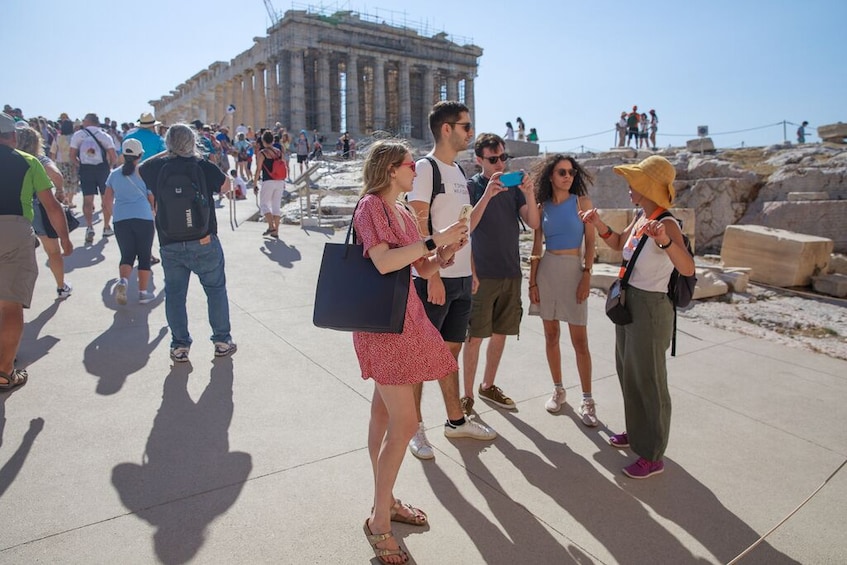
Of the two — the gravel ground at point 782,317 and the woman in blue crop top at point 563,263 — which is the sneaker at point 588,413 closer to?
the woman in blue crop top at point 563,263

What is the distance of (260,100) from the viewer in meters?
52.2

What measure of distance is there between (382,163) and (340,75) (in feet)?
190

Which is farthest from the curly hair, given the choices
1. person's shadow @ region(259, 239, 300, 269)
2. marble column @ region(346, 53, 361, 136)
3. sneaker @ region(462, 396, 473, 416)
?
marble column @ region(346, 53, 361, 136)

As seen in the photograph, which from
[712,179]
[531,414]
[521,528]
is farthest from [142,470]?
[712,179]

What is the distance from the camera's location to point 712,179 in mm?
15727

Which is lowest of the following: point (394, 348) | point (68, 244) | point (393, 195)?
point (394, 348)

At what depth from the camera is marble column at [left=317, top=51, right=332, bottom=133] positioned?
4866 cm

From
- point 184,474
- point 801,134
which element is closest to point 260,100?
point 801,134

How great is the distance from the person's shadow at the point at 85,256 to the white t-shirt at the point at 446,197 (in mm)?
6209

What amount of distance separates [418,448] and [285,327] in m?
2.85

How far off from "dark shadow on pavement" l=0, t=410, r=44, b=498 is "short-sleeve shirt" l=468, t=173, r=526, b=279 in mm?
3032

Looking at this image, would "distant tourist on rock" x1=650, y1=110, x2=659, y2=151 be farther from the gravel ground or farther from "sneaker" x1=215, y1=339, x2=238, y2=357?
"sneaker" x1=215, y1=339, x2=238, y2=357

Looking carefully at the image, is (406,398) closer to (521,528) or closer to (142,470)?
(521,528)

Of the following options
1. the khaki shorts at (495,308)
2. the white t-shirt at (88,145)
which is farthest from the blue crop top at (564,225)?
the white t-shirt at (88,145)
